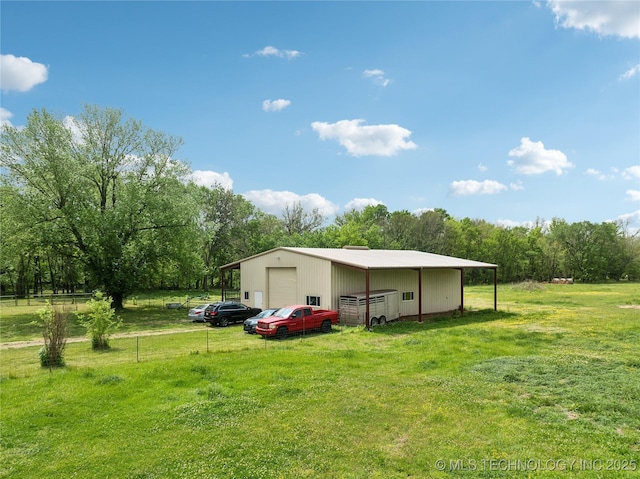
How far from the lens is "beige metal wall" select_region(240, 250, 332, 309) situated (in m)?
23.5

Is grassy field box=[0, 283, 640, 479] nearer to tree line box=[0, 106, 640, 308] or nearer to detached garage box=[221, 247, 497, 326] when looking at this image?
detached garage box=[221, 247, 497, 326]

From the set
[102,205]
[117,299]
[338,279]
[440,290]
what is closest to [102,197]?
[102,205]

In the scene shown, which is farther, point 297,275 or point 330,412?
point 297,275

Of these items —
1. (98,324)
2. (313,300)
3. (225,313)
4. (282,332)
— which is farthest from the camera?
(225,313)

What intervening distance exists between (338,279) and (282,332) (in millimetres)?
5734

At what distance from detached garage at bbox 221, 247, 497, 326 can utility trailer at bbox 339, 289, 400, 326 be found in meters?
0.71

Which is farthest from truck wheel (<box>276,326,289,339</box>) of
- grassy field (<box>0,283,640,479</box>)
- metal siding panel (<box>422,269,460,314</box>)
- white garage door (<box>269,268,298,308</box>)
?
metal siding panel (<box>422,269,460,314</box>)

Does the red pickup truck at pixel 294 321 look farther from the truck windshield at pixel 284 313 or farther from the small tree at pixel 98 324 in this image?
the small tree at pixel 98 324

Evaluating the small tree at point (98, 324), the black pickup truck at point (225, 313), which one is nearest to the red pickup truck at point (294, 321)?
the black pickup truck at point (225, 313)

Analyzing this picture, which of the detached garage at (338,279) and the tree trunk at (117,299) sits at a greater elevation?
the detached garage at (338,279)

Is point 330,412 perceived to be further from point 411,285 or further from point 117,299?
point 117,299

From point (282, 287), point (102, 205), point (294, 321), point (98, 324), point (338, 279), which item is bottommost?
point (294, 321)

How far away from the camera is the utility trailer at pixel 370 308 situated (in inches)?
862

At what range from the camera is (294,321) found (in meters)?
19.3
